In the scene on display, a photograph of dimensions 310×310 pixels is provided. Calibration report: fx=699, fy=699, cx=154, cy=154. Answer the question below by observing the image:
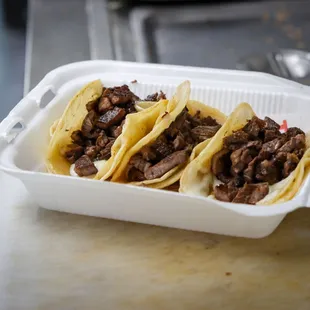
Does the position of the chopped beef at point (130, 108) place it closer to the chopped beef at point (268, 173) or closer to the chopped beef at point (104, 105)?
the chopped beef at point (104, 105)

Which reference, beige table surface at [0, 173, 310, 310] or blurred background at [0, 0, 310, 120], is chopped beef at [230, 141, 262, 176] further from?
blurred background at [0, 0, 310, 120]

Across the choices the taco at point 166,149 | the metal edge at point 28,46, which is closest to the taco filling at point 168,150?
the taco at point 166,149

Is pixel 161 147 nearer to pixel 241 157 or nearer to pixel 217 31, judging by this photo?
pixel 241 157

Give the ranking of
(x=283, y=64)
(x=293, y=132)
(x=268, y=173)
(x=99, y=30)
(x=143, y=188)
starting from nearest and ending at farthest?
(x=143, y=188)
(x=268, y=173)
(x=293, y=132)
(x=283, y=64)
(x=99, y=30)

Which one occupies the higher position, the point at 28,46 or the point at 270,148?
the point at 270,148

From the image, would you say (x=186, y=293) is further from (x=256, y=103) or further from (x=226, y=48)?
(x=226, y=48)

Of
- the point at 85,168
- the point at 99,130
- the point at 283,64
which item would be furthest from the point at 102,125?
the point at 283,64

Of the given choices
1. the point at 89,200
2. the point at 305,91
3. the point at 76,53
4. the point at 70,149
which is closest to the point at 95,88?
the point at 70,149
